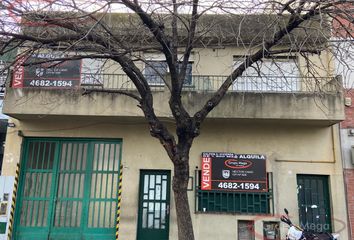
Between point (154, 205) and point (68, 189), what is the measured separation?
273cm

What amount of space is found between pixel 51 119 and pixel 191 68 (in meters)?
4.82

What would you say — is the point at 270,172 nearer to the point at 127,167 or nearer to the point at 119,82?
the point at 127,167

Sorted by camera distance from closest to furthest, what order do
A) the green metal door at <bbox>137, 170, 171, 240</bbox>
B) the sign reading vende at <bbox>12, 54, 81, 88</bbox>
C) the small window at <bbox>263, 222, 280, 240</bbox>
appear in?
1. the small window at <bbox>263, 222, 280, 240</bbox>
2. the green metal door at <bbox>137, 170, 171, 240</bbox>
3. the sign reading vende at <bbox>12, 54, 81, 88</bbox>

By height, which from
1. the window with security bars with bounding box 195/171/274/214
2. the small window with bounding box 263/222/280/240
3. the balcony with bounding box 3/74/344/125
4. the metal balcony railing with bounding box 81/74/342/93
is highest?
the metal balcony railing with bounding box 81/74/342/93

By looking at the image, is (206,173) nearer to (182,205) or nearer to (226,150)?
(226,150)

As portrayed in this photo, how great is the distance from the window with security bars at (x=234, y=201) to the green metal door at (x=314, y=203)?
1012 mm

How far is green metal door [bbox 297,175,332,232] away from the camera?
11469 mm

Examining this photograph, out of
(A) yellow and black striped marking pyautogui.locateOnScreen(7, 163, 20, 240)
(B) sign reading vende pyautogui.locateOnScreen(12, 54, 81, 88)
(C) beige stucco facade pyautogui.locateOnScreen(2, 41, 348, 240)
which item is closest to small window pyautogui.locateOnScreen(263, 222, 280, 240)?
(C) beige stucco facade pyautogui.locateOnScreen(2, 41, 348, 240)

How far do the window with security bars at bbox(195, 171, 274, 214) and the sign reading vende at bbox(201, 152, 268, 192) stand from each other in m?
0.15

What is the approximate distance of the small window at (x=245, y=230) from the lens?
11.3 m

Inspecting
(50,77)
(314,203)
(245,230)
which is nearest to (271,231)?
(245,230)

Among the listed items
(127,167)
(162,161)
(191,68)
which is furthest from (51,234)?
(191,68)

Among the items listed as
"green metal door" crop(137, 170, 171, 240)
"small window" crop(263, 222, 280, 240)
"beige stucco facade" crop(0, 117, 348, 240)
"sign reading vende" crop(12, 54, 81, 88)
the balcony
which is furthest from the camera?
"sign reading vende" crop(12, 54, 81, 88)

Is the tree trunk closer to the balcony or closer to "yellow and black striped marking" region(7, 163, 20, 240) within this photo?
the balcony
